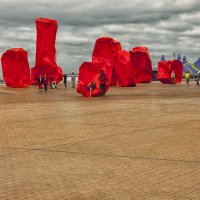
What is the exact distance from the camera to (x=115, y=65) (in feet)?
131

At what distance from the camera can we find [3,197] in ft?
15.2

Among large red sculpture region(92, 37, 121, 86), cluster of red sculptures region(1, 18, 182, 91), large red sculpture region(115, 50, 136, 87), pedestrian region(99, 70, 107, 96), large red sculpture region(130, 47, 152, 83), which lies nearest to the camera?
pedestrian region(99, 70, 107, 96)

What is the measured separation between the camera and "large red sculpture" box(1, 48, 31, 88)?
135 feet

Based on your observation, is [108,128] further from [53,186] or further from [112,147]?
[53,186]

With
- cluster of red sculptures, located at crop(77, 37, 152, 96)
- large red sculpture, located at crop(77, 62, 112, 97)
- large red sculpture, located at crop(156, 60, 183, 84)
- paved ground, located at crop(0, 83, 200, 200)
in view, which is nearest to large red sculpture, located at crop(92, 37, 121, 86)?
cluster of red sculptures, located at crop(77, 37, 152, 96)

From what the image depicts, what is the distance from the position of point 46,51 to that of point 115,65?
8.37 meters

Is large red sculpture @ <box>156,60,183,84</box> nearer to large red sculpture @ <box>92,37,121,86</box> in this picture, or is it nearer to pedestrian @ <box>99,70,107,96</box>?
large red sculpture @ <box>92,37,121,86</box>

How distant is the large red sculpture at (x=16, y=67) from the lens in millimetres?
41125

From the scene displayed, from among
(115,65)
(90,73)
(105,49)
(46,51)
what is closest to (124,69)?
(115,65)

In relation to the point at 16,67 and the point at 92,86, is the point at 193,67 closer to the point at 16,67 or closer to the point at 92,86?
the point at 16,67

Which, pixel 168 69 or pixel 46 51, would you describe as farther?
pixel 168 69

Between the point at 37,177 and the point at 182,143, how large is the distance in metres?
3.31

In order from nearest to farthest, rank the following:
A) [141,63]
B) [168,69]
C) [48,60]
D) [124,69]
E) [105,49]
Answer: [124,69]
[105,49]
[48,60]
[168,69]
[141,63]

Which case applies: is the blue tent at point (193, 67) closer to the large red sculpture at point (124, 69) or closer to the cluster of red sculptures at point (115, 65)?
the cluster of red sculptures at point (115, 65)
